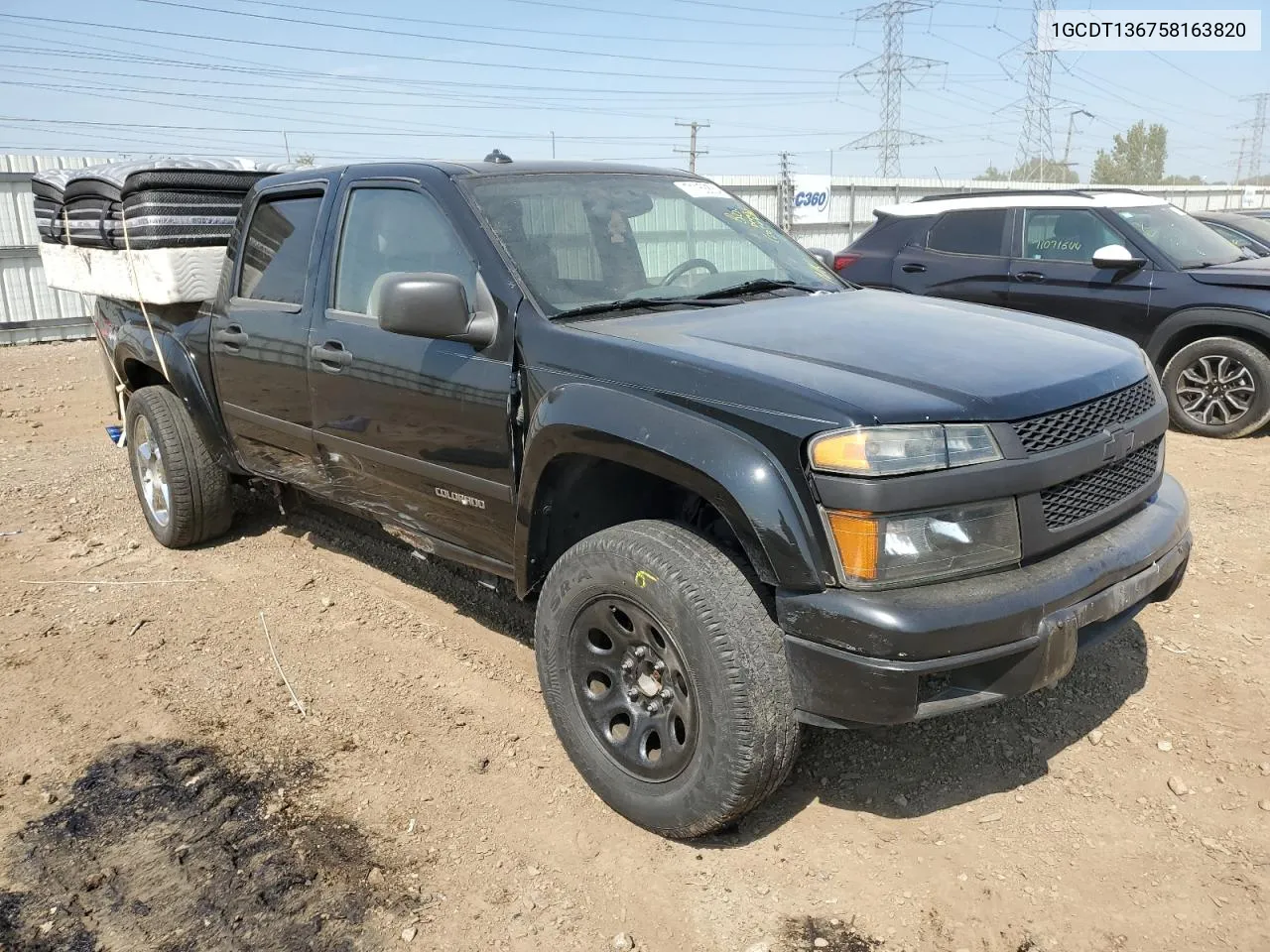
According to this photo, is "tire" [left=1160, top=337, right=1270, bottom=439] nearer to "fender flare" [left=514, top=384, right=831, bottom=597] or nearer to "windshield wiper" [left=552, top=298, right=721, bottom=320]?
"windshield wiper" [left=552, top=298, right=721, bottom=320]

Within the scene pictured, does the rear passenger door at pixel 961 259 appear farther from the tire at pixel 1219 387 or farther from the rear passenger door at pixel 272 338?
the rear passenger door at pixel 272 338

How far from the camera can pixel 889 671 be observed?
7.33 feet

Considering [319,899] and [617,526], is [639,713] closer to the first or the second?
[617,526]

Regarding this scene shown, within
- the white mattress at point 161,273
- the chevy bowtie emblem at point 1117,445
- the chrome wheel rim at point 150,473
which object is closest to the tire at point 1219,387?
the chevy bowtie emblem at point 1117,445

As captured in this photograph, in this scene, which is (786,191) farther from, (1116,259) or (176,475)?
(176,475)

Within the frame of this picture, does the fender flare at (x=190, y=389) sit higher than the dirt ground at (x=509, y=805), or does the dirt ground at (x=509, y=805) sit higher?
the fender flare at (x=190, y=389)

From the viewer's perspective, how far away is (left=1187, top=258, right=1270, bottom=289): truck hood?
6875 mm

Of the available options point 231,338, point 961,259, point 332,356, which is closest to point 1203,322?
point 961,259

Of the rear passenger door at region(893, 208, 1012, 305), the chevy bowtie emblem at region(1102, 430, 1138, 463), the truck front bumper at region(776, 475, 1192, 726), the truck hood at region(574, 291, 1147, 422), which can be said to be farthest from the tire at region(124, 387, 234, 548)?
the rear passenger door at region(893, 208, 1012, 305)

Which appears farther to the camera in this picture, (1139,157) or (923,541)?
(1139,157)

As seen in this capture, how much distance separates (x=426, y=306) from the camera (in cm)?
293

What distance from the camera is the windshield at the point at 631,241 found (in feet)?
10.6

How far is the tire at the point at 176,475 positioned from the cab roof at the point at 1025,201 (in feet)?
20.8

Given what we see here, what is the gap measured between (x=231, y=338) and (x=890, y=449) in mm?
3230
